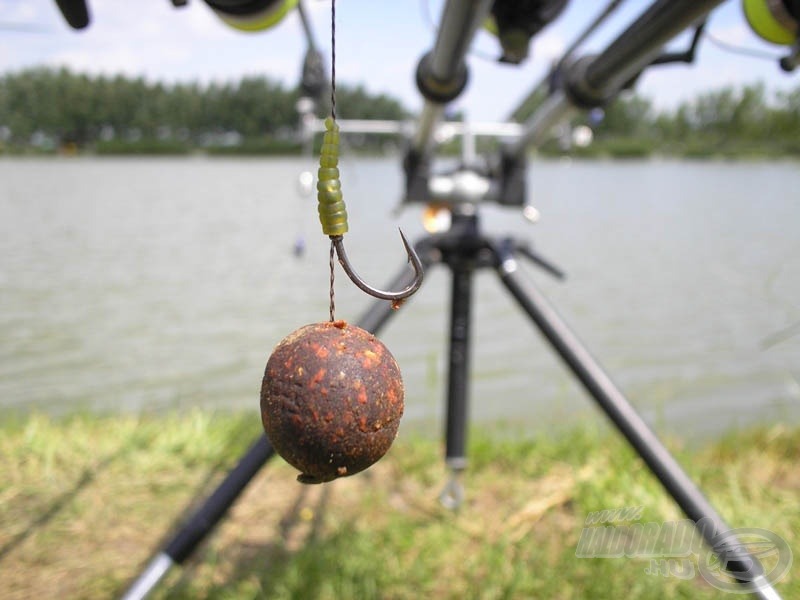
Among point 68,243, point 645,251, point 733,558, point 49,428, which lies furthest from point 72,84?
point 733,558

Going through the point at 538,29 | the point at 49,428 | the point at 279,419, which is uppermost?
the point at 538,29

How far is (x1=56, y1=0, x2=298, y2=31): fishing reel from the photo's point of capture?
125 cm

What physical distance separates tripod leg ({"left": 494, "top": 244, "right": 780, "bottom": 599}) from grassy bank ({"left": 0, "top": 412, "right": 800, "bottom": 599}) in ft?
2.27

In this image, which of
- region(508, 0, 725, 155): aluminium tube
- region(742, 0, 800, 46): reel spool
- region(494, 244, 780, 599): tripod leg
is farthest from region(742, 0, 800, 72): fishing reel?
region(494, 244, 780, 599): tripod leg

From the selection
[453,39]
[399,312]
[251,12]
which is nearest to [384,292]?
[453,39]

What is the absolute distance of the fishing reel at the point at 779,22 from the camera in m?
1.55

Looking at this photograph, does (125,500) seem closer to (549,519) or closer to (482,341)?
(549,519)

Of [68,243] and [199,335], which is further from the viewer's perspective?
[68,243]

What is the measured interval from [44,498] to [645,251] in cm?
1017

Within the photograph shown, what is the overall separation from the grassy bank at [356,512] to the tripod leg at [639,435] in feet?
2.27

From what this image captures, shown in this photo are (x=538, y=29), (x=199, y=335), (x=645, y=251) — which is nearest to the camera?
(x=538, y=29)

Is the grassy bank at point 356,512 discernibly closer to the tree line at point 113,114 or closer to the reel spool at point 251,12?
the reel spool at point 251,12

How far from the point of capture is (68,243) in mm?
11242

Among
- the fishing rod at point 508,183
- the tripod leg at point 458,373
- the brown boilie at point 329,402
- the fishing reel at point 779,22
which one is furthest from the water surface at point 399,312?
the brown boilie at point 329,402
